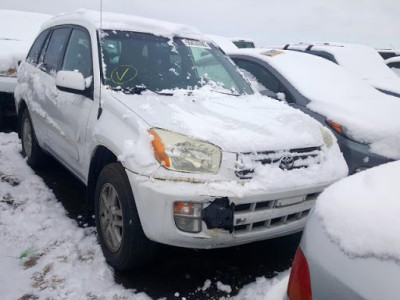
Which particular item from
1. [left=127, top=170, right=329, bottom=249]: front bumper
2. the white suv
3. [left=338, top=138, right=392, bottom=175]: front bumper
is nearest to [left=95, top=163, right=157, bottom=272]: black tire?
the white suv

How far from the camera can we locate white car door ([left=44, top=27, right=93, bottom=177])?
9.87 feet

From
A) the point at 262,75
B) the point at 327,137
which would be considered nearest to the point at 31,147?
the point at 262,75

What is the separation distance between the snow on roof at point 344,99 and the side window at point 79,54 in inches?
96.3

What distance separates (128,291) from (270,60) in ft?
11.4

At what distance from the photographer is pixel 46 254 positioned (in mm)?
2748

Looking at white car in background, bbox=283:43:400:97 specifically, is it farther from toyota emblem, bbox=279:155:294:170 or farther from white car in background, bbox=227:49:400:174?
toyota emblem, bbox=279:155:294:170

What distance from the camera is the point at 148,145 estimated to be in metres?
2.21

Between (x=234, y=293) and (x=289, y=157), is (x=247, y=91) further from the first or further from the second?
(x=234, y=293)

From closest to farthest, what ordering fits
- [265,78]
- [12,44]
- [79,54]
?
[79,54], [265,78], [12,44]

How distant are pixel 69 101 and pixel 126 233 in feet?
4.86

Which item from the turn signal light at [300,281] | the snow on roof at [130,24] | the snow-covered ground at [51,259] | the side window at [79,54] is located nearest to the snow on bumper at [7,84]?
the snow on roof at [130,24]

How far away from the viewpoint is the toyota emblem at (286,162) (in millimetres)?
2377

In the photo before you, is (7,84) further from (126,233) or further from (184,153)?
(184,153)

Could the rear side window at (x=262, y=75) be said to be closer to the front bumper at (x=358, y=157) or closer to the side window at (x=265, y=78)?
the side window at (x=265, y=78)
